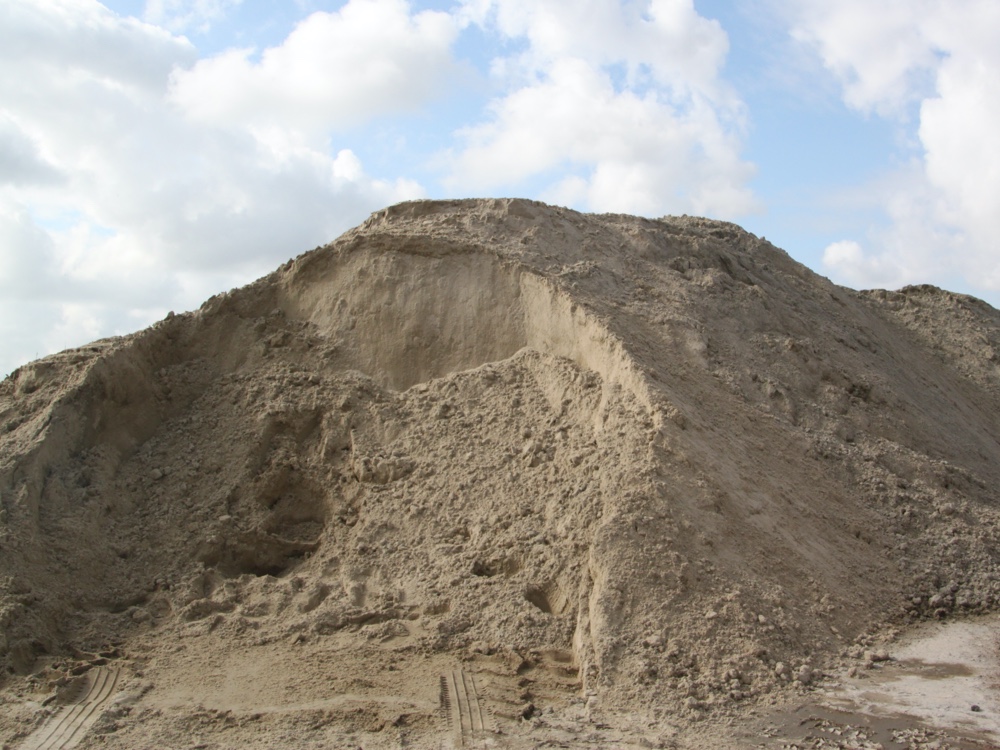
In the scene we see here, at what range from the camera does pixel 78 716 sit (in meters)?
7.50

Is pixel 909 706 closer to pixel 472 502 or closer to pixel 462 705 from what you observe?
pixel 462 705

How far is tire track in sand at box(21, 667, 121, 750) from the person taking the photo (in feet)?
23.4

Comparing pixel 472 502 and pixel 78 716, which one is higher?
pixel 472 502

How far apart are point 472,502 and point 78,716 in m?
3.94

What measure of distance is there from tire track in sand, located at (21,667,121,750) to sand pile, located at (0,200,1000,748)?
10cm

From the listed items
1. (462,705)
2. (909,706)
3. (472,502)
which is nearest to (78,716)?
(462,705)

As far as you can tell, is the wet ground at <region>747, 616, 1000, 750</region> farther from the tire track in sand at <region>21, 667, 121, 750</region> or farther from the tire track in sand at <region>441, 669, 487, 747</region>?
the tire track in sand at <region>21, 667, 121, 750</region>

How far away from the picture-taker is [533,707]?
23.6 feet

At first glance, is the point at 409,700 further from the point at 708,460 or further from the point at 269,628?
the point at 708,460

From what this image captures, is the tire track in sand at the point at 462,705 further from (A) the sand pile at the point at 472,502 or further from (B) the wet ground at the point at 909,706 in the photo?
(B) the wet ground at the point at 909,706

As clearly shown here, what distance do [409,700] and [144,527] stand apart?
421 centimetres

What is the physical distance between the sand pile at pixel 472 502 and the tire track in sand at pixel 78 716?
10 centimetres

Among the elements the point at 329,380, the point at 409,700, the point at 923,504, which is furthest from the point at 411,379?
the point at 923,504

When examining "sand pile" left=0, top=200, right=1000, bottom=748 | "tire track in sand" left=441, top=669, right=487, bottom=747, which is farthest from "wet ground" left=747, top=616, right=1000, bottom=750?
"tire track in sand" left=441, top=669, right=487, bottom=747
